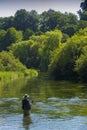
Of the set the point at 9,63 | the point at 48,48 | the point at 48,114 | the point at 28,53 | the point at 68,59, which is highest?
the point at 48,48

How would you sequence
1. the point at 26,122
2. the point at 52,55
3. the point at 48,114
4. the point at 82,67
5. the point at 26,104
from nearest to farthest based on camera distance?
the point at 26,122 < the point at 26,104 < the point at 48,114 < the point at 82,67 < the point at 52,55

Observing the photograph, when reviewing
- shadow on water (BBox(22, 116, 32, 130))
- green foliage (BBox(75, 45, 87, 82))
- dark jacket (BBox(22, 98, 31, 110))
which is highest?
green foliage (BBox(75, 45, 87, 82))

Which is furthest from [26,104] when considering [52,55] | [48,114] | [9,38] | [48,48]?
[9,38]

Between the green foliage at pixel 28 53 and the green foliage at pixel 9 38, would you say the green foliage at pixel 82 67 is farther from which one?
the green foliage at pixel 9 38

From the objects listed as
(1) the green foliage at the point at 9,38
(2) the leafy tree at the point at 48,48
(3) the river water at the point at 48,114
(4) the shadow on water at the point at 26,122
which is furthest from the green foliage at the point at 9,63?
(4) the shadow on water at the point at 26,122

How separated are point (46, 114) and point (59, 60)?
46045mm

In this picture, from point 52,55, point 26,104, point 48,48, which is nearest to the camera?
point 26,104

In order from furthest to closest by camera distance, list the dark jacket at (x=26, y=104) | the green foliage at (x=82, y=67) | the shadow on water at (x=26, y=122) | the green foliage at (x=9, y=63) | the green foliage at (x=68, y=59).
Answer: the green foliage at (x=9, y=63) < the green foliage at (x=68, y=59) < the green foliage at (x=82, y=67) < the dark jacket at (x=26, y=104) < the shadow on water at (x=26, y=122)

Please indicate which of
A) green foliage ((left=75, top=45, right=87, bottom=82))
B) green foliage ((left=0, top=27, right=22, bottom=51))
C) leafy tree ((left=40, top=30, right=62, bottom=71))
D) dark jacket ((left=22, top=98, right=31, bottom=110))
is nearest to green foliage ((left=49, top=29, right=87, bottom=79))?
green foliage ((left=75, top=45, right=87, bottom=82))

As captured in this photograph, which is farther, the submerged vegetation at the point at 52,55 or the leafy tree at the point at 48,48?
the leafy tree at the point at 48,48

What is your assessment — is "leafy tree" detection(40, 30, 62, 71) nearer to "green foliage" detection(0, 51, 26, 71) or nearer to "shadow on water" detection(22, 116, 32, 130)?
"green foliage" detection(0, 51, 26, 71)

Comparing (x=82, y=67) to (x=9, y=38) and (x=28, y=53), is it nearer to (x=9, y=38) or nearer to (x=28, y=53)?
(x=28, y=53)

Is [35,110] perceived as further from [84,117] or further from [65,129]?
[65,129]

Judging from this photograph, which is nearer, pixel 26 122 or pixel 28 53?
pixel 26 122
